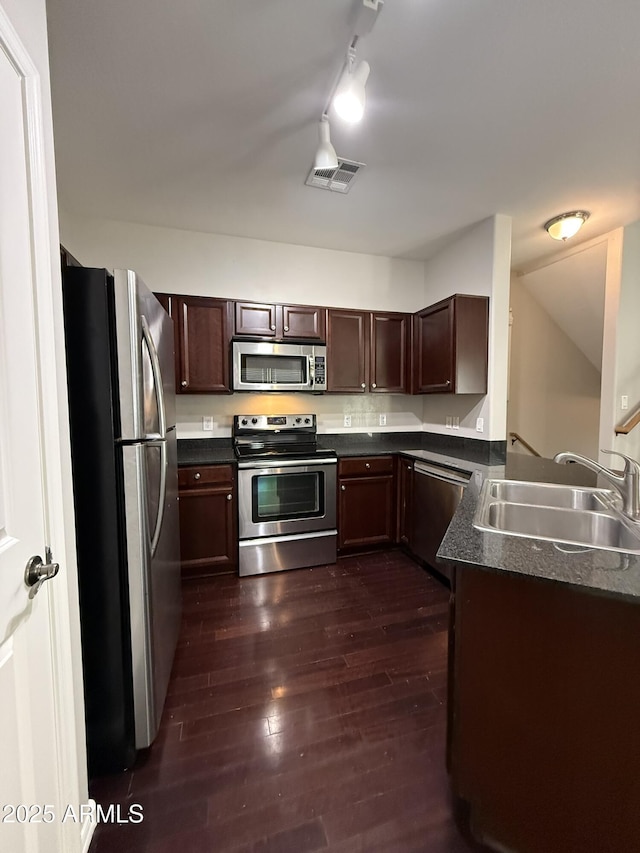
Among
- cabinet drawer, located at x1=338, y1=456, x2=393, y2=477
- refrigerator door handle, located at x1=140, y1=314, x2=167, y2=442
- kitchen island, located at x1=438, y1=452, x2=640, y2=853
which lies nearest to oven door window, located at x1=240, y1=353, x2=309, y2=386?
cabinet drawer, located at x1=338, y1=456, x2=393, y2=477

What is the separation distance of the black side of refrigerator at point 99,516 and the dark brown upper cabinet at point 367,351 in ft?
6.88

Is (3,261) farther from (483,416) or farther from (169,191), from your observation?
(483,416)

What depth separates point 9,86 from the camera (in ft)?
2.52

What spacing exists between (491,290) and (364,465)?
169 cm

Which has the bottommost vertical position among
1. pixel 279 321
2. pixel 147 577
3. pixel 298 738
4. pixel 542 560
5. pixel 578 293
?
pixel 298 738

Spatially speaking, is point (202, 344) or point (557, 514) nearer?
point (557, 514)

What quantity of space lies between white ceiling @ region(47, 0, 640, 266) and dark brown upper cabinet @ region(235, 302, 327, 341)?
2.19ft

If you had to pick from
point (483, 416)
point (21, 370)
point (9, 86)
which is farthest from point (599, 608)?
point (483, 416)

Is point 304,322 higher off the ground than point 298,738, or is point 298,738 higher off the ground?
point 304,322

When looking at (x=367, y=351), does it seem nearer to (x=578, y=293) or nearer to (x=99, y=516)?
(x=578, y=293)

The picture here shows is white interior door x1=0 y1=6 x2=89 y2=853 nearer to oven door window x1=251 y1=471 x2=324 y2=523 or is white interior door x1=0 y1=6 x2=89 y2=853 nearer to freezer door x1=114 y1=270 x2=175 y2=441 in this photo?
freezer door x1=114 y1=270 x2=175 y2=441

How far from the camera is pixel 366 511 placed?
2986 millimetres

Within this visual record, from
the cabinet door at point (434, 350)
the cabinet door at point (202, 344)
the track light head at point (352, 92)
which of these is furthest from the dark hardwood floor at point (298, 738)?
the track light head at point (352, 92)

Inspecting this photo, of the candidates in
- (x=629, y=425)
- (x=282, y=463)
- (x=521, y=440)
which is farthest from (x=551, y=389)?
(x=282, y=463)
